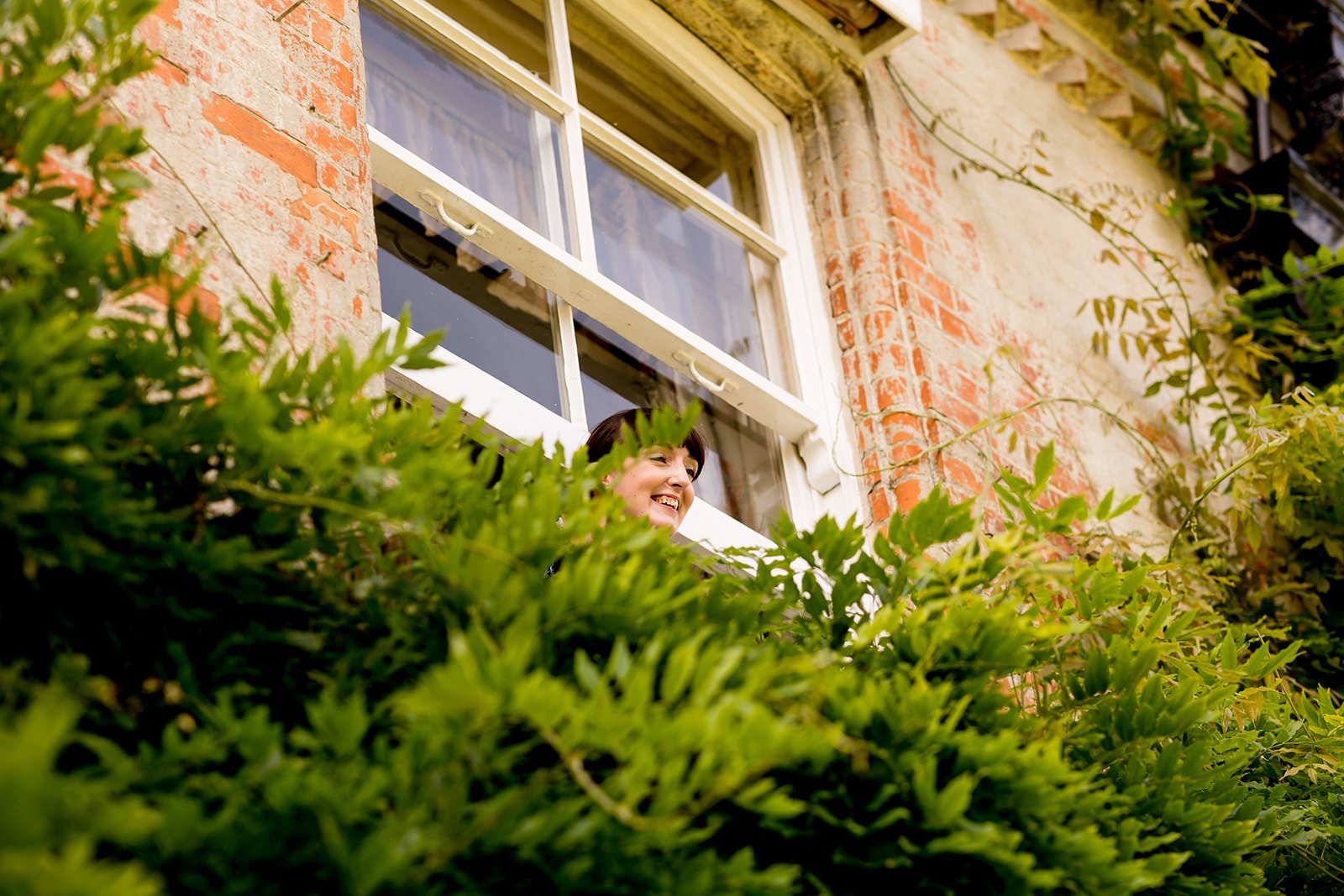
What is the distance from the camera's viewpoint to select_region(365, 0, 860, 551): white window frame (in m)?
3.66

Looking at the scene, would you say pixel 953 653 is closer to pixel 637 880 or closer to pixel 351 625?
pixel 637 880

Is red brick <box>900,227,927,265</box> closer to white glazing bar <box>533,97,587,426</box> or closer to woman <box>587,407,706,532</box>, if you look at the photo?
white glazing bar <box>533,97,587,426</box>

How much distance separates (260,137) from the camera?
9.68ft

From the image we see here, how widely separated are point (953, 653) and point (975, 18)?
4.11 meters

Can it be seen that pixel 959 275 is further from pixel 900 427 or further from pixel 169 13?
pixel 169 13

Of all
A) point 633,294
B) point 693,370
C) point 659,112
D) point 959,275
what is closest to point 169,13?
point 633,294

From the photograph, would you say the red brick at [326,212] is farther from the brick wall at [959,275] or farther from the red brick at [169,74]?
the brick wall at [959,275]

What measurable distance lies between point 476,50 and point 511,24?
0.25 meters

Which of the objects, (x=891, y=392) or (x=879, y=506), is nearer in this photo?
(x=879, y=506)

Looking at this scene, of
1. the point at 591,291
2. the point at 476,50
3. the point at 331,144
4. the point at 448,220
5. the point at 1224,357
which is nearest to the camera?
the point at 331,144

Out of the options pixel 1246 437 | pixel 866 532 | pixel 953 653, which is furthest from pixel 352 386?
pixel 1246 437

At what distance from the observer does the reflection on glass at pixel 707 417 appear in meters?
4.02

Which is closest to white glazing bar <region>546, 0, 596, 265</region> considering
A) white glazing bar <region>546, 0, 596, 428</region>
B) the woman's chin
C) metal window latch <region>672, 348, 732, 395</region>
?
white glazing bar <region>546, 0, 596, 428</region>

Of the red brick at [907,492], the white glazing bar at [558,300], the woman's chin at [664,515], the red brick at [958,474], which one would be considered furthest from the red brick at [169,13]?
the red brick at [958,474]
